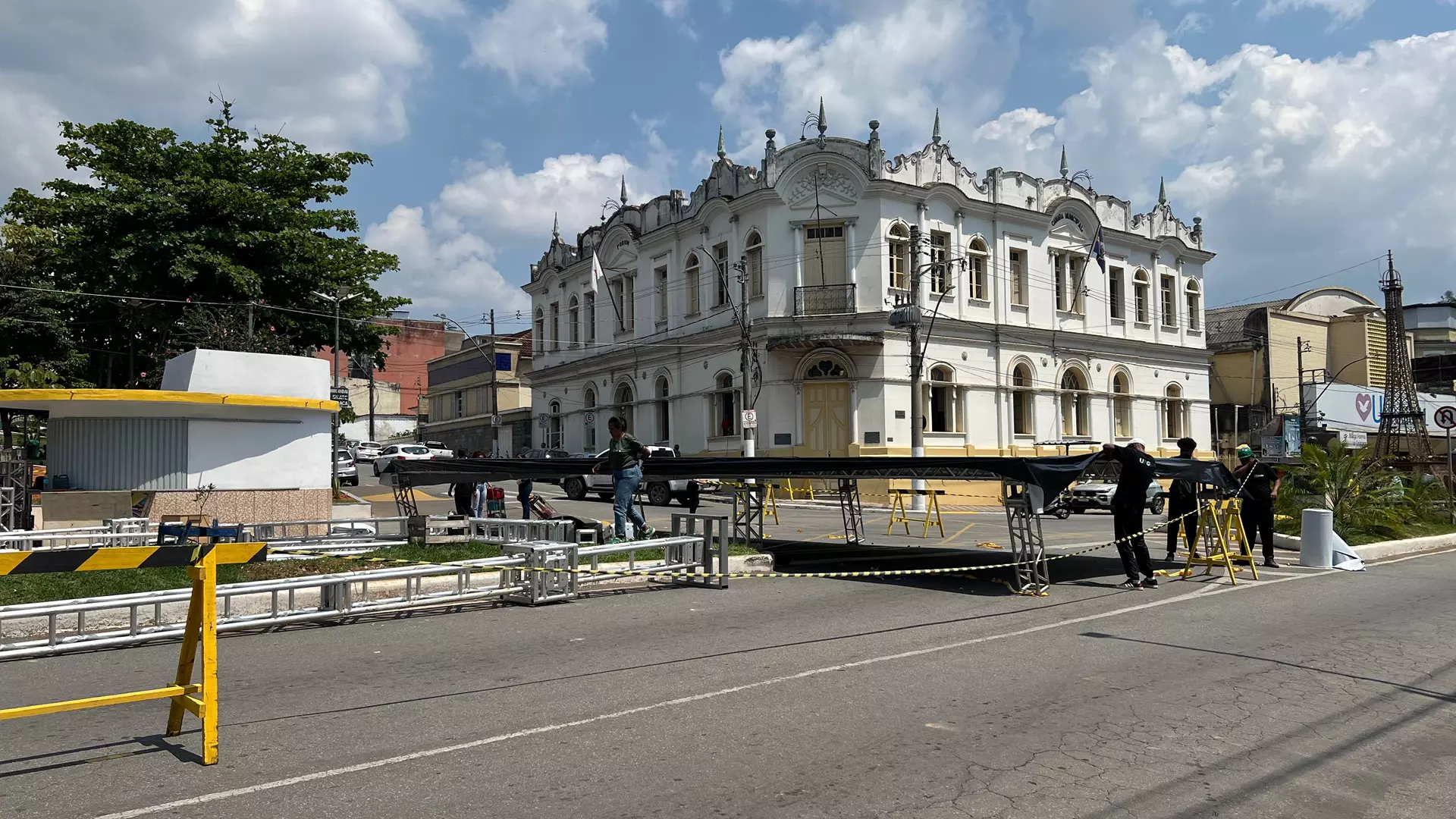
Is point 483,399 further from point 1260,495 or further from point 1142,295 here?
point 1260,495

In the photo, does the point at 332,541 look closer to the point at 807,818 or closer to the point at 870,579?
the point at 870,579

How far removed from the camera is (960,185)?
1550 inches

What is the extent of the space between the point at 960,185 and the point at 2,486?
31.6m

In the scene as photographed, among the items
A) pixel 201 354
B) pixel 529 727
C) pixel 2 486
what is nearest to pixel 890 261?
pixel 201 354

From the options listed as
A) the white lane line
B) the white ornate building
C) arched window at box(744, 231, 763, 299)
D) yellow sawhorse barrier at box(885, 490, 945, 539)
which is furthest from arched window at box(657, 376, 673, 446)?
the white lane line

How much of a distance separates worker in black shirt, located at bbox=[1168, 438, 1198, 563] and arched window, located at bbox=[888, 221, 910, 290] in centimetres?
2215

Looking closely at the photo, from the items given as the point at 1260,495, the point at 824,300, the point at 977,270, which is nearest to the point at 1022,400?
the point at 977,270

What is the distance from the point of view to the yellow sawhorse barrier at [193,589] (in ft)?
17.7

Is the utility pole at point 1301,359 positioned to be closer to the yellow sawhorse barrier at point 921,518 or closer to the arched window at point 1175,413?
the arched window at point 1175,413

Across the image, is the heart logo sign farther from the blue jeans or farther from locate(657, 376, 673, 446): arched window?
the blue jeans

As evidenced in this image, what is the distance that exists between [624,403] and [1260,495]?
1246 inches

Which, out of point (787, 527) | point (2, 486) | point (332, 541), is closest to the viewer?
point (332, 541)

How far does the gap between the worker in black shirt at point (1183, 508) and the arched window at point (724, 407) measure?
23489 millimetres

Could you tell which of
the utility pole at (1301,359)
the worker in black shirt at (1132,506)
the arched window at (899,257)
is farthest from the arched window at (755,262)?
the utility pole at (1301,359)
